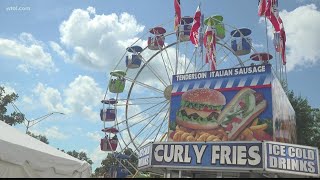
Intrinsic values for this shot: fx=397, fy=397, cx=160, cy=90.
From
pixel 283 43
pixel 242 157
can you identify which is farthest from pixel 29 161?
pixel 283 43

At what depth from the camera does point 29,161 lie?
9188 millimetres

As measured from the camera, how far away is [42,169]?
9523 millimetres

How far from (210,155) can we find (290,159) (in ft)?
8.98

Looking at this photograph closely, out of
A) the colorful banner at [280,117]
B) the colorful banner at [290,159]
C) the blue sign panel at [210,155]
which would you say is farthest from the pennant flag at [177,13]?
the colorful banner at [290,159]

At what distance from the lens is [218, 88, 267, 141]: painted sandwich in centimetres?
1983

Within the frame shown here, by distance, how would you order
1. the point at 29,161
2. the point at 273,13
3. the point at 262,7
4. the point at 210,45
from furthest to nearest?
the point at 210,45 < the point at 262,7 < the point at 273,13 < the point at 29,161

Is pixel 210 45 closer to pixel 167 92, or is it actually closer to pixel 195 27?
pixel 195 27

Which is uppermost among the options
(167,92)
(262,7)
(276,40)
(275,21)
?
(262,7)

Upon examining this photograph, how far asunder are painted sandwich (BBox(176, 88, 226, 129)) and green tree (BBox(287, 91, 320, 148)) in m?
15.7

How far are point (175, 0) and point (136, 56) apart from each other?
6034 millimetres

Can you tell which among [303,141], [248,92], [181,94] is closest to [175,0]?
[181,94]

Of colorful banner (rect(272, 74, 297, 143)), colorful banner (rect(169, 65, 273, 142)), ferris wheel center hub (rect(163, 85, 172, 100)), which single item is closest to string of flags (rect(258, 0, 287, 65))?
colorful banner (rect(272, 74, 297, 143))

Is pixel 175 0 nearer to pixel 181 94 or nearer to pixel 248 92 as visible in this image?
pixel 181 94

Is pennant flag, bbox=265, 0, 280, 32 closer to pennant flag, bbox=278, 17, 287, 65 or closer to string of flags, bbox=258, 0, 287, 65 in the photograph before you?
string of flags, bbox=258, 0, 287, 65
